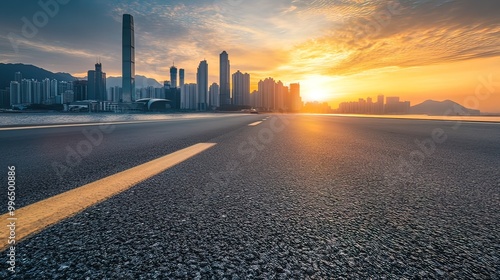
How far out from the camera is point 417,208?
1467 millimetres

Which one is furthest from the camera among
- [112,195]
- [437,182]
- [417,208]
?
[437,182]

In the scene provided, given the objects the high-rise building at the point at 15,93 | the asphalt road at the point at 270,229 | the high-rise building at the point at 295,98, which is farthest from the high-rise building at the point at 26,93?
the asphalt road at the point at 270,229

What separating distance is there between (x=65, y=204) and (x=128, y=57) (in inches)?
7866

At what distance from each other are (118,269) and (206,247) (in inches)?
11.2

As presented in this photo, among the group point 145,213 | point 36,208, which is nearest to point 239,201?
point 145,213

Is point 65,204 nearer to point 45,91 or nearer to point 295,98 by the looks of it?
point 295,98

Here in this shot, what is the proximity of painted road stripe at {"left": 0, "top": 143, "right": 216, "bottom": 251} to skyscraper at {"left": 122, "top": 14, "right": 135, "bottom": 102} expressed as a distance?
593 feet

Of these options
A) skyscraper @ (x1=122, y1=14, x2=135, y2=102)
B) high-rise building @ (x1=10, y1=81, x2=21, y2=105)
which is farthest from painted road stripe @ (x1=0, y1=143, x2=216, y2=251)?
high-rise building @ (x1=10, y1=81, x2=21, y2=105)

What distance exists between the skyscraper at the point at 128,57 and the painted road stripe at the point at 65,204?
180625mm

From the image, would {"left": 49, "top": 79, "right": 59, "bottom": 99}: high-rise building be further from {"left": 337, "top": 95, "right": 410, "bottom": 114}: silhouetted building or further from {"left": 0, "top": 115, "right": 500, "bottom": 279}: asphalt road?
{"left": 0, "top": 115, "right": 500, "bottom": 279}: asphalt road

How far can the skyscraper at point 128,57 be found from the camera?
6658 inches

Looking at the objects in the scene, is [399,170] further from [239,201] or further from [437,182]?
[239,201]

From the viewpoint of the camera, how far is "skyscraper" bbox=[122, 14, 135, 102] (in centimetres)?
16912

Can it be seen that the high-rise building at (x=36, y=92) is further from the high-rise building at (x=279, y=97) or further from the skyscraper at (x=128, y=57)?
the high-rise building at (x=279, y=97)
